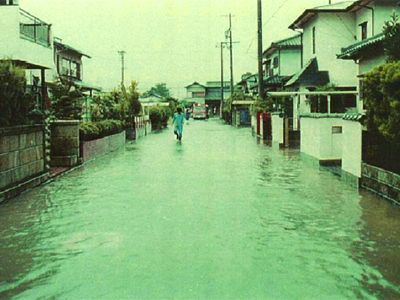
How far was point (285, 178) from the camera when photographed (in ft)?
41.2

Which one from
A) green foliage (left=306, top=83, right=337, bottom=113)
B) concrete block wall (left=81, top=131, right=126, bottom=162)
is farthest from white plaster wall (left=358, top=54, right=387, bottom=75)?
concrete block wall (left=81, top=131, right=126, bottom=162)

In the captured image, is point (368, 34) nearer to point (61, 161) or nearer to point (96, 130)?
point (96, 130)

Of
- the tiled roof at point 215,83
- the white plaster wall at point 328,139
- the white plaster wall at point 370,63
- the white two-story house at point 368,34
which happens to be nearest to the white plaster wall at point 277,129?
the white two-story house at point 368,34

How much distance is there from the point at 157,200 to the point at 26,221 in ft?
7.99

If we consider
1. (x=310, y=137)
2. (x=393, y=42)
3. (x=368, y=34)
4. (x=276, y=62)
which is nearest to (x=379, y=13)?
(x=368, y=34)

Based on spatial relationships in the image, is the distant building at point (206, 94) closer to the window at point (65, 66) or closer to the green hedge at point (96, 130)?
the window at point (65, 66)

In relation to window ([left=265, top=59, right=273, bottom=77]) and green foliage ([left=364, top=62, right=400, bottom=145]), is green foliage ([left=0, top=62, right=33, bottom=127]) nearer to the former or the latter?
green foliage ([left=364, top=62, right=400, bottom=145])

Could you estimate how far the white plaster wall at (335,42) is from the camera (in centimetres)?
3091

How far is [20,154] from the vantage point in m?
10.8

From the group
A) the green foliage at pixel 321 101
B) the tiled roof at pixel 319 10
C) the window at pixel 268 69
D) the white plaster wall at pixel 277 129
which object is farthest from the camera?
the window at pixel 268 69

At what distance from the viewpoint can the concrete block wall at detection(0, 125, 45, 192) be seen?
9860 millimetres

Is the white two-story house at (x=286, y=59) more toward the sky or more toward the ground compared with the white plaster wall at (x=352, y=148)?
more toward the sky

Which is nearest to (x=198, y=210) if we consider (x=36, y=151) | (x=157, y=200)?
(x=157, y=200)

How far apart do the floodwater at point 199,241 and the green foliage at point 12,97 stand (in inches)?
61.0
